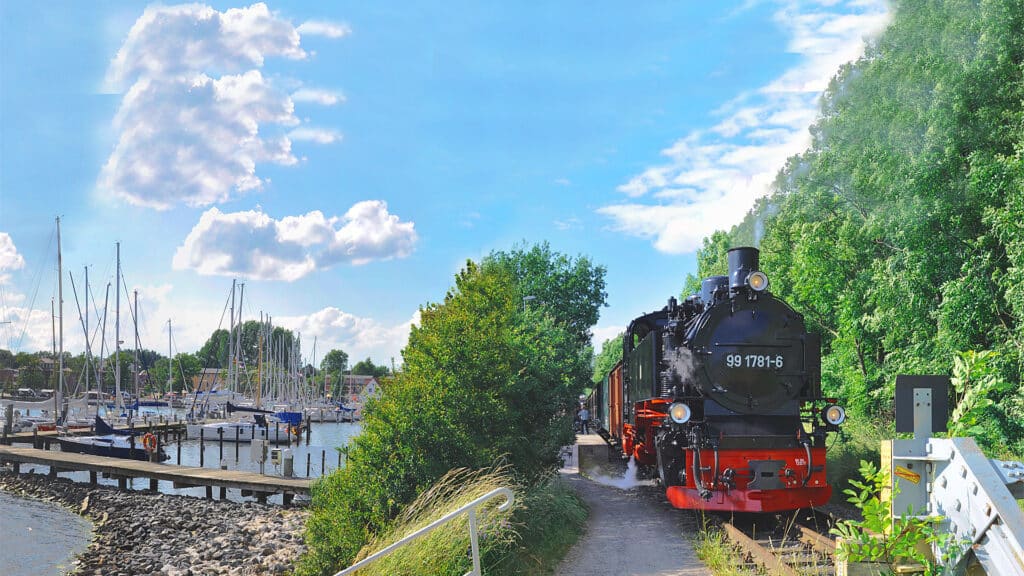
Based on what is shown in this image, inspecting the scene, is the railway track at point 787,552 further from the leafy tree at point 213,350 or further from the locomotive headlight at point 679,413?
the leafy tree at point 213,350

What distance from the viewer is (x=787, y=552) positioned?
998cm

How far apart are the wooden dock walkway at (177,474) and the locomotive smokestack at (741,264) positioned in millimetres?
16794

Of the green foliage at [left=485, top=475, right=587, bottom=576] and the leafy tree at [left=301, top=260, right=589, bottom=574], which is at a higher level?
the leafy tree at [left=301, top=260, right=589, bottom=574]

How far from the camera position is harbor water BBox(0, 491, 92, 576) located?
68.8 ft

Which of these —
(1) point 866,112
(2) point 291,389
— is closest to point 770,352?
(1) point 866,112

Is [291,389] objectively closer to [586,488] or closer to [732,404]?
[586,488]

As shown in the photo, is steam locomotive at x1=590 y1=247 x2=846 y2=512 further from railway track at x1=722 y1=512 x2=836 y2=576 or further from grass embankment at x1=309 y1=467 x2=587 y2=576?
grass embankment at x1=309 y1=467 x2=587 y2=576

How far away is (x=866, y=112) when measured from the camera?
70.2 feet

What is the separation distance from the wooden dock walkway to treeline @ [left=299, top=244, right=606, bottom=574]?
12.3 metres

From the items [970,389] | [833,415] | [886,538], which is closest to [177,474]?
[833,415]

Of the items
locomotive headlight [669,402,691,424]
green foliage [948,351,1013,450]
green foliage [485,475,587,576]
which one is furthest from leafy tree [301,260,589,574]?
green foliage [948,351,1013,450]

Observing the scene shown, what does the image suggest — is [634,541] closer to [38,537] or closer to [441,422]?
[441,422]

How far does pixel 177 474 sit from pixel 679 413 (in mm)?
23493

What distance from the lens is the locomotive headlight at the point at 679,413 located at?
38.0 feet
